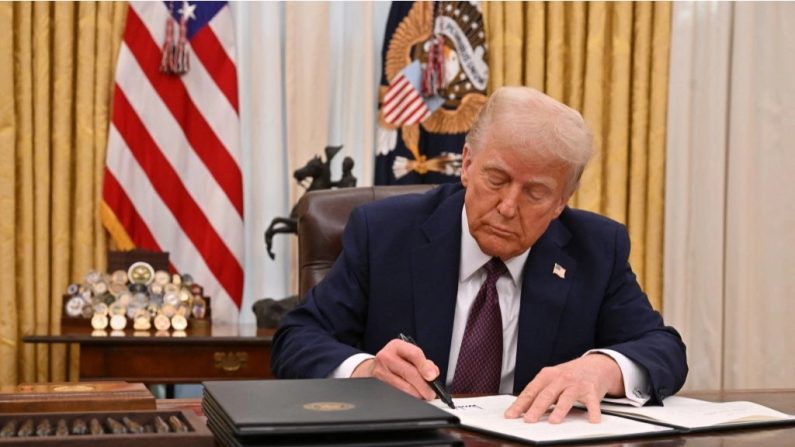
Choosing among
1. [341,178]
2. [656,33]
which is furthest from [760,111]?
[341,178]

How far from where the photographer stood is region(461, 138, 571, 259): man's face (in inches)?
86.3

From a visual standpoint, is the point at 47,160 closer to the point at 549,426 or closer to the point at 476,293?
the point at 476,293

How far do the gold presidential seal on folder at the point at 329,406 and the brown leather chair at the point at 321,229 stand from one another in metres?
1.44

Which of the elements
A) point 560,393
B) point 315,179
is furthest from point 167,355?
point 560,393

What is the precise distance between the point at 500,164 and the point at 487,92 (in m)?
2.62

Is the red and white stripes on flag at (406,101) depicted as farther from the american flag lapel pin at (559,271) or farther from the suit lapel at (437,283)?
the american flag lapel pin at (559,271)

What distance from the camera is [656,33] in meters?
4.74

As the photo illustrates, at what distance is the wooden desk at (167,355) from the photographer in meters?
3.68

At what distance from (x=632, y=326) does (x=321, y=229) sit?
930 millimetres

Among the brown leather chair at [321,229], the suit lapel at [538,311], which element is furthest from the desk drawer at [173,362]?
the suit lapel at [538,311]

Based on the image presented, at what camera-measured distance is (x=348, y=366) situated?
2094mm

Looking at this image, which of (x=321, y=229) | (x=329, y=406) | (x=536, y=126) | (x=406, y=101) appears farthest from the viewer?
(x=406, y=101)

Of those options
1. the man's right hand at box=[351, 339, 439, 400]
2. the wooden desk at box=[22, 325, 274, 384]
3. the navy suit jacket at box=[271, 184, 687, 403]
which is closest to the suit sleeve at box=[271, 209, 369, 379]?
the navy suit jacket at box=[271, 184, 687, 403]

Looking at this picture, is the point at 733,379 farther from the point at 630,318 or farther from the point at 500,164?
the point at 500,164
